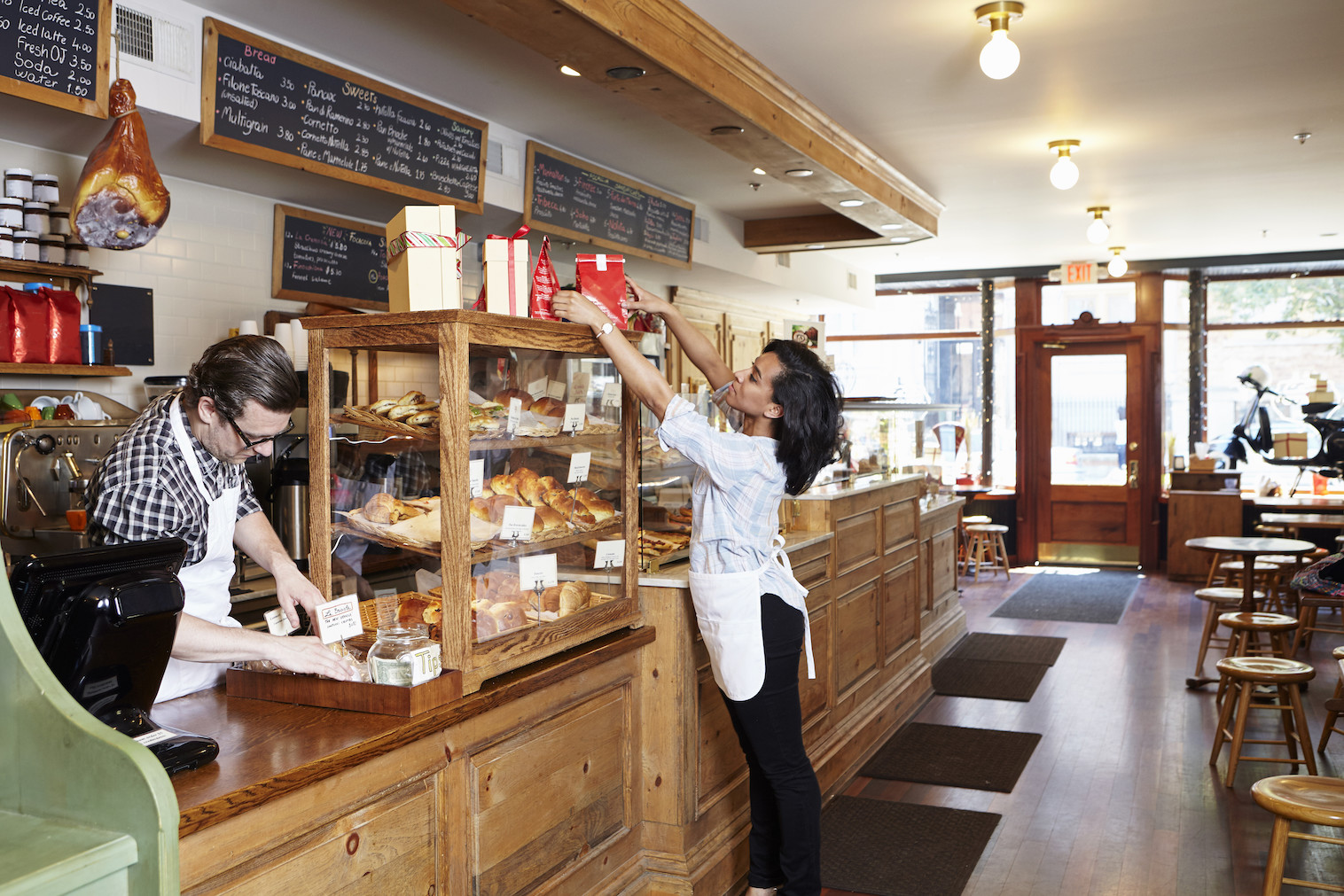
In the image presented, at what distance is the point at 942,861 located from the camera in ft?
11.6

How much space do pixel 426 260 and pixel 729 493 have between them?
1.00m

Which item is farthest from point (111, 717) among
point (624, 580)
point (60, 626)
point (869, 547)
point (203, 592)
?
point (869, 547)

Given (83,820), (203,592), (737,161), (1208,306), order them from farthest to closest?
(1208,306) < (737,161) < (203,592) < (83,820)

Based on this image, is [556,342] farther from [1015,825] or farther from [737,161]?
[737,161]

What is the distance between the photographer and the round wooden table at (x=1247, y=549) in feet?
19.0

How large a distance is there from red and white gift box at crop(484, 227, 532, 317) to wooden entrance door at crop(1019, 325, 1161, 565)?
918 centimetres

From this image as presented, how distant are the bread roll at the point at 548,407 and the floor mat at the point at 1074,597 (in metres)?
6.15

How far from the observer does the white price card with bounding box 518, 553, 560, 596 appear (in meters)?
2.51

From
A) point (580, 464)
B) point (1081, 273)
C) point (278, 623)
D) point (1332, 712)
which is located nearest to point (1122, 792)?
point (1332, 712)

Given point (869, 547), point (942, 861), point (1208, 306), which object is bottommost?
point (942, 861)

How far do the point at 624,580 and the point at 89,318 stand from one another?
2321 mm

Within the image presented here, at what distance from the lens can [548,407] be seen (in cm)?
262

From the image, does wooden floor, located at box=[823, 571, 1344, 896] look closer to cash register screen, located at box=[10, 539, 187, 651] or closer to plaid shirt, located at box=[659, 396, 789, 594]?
plaid shirt, located at box=[659, 396, 789, 594]

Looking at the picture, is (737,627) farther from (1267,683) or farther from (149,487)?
(1267,683)
